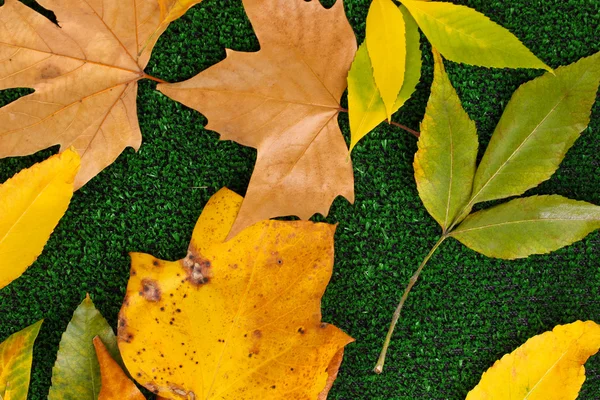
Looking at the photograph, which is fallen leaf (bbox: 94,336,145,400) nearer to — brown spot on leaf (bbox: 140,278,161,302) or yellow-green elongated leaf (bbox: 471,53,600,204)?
brown spot on leaf (bbox: 140,278,161,302)

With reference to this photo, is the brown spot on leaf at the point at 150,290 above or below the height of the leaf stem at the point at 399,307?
above

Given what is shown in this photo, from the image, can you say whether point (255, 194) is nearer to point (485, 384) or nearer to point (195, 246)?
point (195, 246)

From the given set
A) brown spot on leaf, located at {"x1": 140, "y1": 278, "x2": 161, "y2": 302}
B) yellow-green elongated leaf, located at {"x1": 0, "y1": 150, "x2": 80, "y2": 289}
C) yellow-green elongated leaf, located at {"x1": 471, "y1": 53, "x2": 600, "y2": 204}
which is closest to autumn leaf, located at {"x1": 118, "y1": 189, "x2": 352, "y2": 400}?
brown spot on leaf, located at {"x1": 140, "y1": 278, "x2": 161, "y2": 302}

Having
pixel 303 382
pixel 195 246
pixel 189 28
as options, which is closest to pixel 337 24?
pixel 189 28

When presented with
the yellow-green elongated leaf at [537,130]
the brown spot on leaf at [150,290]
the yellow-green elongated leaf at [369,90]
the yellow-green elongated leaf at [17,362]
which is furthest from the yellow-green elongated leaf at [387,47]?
the yellow-green elongated leaf at [17,362]

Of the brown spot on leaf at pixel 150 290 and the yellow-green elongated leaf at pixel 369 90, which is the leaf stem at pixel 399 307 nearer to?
the yellow-green elongated leaf at pixel 369 90

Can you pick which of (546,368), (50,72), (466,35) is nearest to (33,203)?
(50,72)
